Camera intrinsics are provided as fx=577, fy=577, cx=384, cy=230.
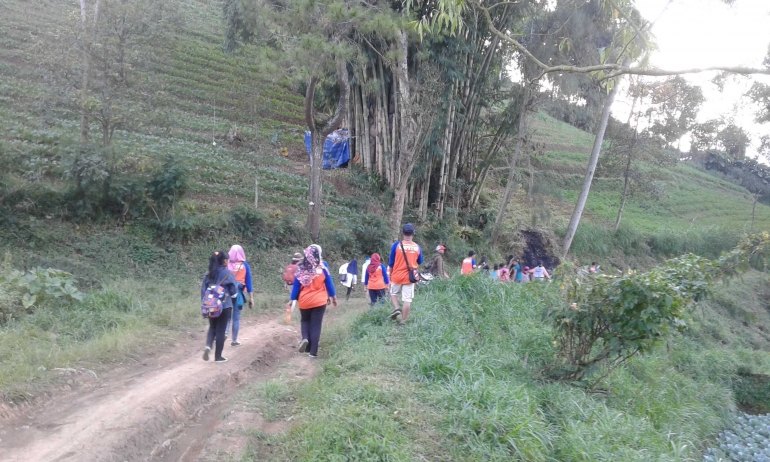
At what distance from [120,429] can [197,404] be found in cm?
108

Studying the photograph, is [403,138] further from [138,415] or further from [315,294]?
[138,415]

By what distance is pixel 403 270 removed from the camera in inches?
337

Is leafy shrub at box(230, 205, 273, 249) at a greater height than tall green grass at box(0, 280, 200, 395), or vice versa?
leafy shrub at box(230, 205, 273, 249)

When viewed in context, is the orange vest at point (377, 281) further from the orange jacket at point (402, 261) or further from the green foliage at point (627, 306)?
the green foliage at point (627, 306)

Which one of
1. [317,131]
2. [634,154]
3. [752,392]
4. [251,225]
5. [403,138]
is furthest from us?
[634,154]

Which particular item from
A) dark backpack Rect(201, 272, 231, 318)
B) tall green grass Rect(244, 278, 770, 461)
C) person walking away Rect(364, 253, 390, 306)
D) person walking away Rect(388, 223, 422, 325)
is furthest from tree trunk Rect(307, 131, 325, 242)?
dark backpack Rect(201, 272, 231, 318)

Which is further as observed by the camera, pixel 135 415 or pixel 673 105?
pixel 673 105

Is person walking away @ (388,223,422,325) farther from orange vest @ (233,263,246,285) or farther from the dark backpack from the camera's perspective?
the dark backpack

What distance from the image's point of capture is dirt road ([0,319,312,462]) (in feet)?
15.7

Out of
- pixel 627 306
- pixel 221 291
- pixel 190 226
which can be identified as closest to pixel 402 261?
pixel 221 291

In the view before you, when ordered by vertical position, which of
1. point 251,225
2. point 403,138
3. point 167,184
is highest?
point 403,138

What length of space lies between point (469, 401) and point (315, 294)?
298 centimetres

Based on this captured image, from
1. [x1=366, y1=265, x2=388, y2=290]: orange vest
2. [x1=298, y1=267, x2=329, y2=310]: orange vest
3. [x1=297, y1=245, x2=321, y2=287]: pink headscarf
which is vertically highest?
[x1=297, y1=245, x2=321, y2=287]: pink headscarf

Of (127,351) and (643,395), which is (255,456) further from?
(643,395)
